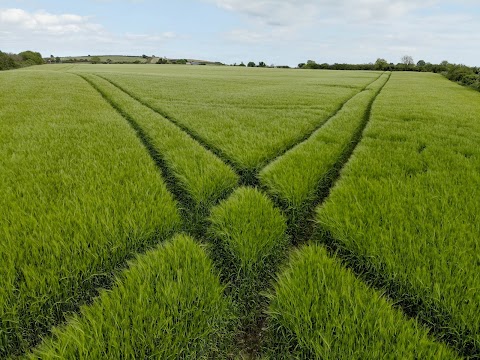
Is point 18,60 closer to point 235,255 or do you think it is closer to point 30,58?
point 30,58

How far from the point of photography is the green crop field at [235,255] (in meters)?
1.63

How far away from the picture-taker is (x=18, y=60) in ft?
262

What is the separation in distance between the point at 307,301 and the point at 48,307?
5.48 feet

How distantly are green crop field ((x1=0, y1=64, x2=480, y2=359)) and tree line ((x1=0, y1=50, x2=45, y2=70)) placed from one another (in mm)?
88108

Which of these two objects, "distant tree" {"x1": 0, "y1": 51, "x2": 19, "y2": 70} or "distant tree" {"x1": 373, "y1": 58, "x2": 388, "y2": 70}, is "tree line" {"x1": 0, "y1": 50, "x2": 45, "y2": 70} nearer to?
"distant tree" {"x1": 0, "y1": 51, "x2": 19, "y2": 70}

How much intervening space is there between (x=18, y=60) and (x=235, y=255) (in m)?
106

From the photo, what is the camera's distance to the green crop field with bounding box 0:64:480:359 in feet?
5.36

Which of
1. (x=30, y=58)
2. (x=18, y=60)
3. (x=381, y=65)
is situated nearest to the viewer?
(x=381, y=65)

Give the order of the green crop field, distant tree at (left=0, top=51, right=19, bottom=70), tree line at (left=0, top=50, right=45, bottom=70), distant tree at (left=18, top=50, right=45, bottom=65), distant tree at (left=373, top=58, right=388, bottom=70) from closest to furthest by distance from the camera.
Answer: the green crop field
distant tree at (left=373, top=58, right=388, bottom=70)
distant tree at (left=0, top=51, right=19, bottom=70)
tree line at (left=0, top=50, right=45, bottom=70)
distant tree at (left=18, top=50, right=45, bottom=65)

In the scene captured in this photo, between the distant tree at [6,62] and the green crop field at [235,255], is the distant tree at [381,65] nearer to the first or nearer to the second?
the green crop field at [235,255]

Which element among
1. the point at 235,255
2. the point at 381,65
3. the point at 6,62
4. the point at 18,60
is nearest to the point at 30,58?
the point at 18,60

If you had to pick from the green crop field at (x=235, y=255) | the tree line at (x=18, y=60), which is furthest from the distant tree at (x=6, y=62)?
the green crop field at (x=235, y=255)

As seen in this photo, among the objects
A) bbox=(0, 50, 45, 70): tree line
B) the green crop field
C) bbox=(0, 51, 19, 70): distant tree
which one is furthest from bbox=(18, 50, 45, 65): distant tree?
the green crop field

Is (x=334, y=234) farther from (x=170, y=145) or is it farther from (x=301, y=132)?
(x=301, y=132)
